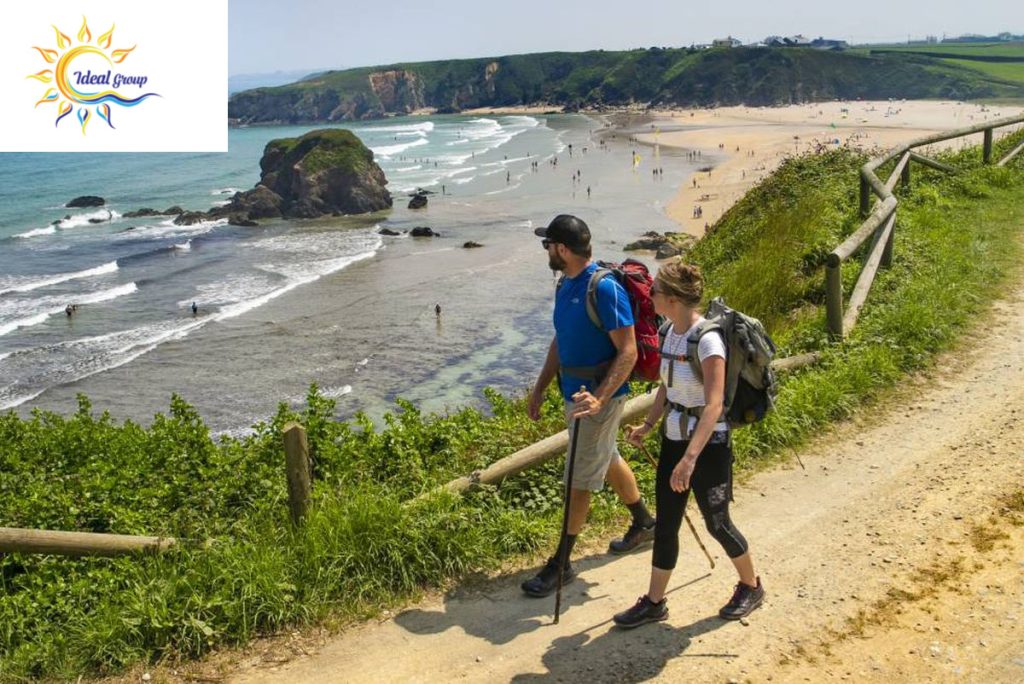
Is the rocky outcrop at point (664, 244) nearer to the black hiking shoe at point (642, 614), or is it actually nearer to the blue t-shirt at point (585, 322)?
the blue t-shirt at point (585, 322)

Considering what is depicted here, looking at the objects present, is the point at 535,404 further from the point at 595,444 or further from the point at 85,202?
the point at 85,202

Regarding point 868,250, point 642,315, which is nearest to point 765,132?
point 868,250

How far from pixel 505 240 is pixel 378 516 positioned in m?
42.4

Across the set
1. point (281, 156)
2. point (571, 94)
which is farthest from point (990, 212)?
point (571, 94)

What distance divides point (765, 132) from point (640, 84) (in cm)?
7973

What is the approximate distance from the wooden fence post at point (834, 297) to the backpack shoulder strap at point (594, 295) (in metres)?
4.61

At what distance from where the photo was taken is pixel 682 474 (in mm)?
4457

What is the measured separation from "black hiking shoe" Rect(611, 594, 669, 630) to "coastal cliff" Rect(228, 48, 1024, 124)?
148127 millimetres

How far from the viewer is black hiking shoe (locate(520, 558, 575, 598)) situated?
5406 mm

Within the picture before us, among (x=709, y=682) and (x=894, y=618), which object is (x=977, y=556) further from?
(x=709, y=682)

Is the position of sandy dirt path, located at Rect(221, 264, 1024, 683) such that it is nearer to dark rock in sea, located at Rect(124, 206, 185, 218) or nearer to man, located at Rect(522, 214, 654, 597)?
man, located at Rect(522, 214, 654, 597)

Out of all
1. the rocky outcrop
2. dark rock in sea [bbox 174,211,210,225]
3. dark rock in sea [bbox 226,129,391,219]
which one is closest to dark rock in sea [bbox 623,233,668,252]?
the rocky outcrop

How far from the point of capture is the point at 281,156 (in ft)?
213

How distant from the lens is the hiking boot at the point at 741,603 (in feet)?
16.2
